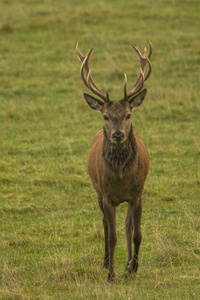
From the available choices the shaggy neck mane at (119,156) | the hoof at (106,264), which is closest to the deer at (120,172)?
the shaggy neck mane at (119,156)

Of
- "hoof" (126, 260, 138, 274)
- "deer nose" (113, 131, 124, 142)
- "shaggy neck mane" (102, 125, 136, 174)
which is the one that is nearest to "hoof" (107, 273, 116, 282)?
"hoof" (126, 260, 138, 274)

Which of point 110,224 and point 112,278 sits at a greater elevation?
point 110,224

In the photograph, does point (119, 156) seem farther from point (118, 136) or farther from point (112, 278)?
point (112, 278)

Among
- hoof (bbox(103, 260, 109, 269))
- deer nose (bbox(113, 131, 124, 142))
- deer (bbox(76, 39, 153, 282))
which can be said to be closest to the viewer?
deer nose (bbox(113, 131, 124, 142))

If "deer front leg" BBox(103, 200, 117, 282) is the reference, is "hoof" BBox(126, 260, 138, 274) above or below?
below

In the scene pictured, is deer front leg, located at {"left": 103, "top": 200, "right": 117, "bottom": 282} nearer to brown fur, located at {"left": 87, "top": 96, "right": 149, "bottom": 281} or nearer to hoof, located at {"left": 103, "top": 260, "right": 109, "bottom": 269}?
brown fur, located at {"left": 87, "top": 96, "right": 149, "bottom": 281}

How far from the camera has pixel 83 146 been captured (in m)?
13.2

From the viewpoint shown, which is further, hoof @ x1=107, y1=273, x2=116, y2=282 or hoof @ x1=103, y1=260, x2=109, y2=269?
hoof @ x1=103, y1=260, x2=109, y2=269

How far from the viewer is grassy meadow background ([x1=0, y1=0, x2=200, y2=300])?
24.5ft

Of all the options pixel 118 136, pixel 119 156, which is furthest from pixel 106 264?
pixel 118 136

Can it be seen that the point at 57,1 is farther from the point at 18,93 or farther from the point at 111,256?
the point at 111,256

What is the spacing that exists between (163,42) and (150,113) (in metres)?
5.99

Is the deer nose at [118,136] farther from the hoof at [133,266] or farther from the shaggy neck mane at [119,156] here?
the hoof at [133,266]

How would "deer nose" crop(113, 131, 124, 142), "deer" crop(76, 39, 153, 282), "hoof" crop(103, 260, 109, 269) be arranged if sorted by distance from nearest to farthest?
1. "deer nose" crop(113, 131, 124, 142)
2. "deer" crop(76, 39, 153, 282)
3. "hoof" crop(103, 260, 109, 269)
